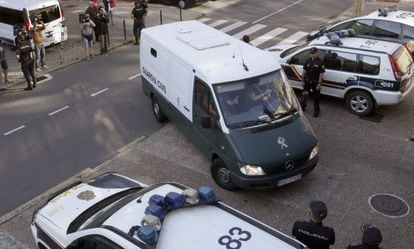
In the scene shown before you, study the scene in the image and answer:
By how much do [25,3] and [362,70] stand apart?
12.0 metres

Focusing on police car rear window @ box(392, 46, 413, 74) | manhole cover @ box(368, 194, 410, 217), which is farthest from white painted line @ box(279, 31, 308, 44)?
manhole cover @ box(368, 194, 410, 217)

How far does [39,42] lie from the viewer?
1519 centimetres

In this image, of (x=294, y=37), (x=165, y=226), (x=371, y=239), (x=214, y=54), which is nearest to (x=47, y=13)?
(x=294, y=37)

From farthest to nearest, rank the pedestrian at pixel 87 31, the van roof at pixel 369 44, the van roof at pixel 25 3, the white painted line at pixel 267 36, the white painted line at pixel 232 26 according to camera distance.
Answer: the white painted line at pixel 232 26 → the white painted line at pixel 267 36 → the van roof at pixel 25 3 → the pedestrian at pixel 87 31 → the van roof at pixel 369 44

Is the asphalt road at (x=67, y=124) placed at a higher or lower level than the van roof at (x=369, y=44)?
lower

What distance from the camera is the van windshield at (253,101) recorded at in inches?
348

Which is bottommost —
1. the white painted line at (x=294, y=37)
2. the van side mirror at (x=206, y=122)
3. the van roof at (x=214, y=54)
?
the white painted line at (x=294, y=37)

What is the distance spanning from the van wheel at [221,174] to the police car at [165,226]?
2631 mm

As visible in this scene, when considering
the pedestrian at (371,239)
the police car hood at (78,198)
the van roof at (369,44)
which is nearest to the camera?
the pedestrian at (371,239)

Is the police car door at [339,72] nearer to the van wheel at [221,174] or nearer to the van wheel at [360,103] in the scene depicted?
the van wheel at [360,103]

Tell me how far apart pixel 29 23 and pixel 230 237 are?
533 inches

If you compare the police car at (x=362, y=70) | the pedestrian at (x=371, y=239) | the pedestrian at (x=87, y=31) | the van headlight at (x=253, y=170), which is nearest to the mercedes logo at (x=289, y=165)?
the van headlight at (x=253, y=170)

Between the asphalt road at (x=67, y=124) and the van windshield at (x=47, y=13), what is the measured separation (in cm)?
247

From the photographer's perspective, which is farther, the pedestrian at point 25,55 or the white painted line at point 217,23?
the white painted line at point 217,23
